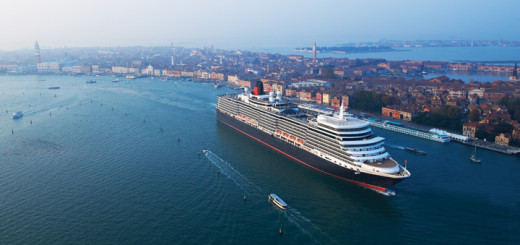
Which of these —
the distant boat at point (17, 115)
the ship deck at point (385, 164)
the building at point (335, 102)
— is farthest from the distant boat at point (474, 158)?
the distant boat at point (17, 115)

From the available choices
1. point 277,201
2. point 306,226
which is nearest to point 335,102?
point 277,201

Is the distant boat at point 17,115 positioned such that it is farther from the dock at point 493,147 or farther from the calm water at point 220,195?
the dock at point 493,147

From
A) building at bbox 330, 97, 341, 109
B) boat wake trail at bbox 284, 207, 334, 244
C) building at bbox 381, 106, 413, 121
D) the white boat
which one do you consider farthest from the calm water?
building at bbox 330, 97, 341, 109

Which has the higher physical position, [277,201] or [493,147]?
[493,147]

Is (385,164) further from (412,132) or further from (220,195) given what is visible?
(412,132)

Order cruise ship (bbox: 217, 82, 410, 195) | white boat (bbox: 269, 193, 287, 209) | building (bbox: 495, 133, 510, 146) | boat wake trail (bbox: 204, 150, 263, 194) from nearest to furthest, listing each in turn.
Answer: white boat (bbox: 269, 193, 287, 209) < cruise ship (bbox: 217, 82, 410, 195) < boat wake trail (bbox: 204, 150, 263, 194) < building (bbox: 495, 133, 510, 146)

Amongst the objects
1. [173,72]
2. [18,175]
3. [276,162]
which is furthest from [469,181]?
[173,72]

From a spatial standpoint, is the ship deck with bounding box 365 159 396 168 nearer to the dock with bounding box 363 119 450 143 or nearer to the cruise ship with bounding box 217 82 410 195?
the cruise ship with bounding box 217 82 410 195
